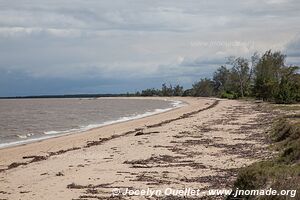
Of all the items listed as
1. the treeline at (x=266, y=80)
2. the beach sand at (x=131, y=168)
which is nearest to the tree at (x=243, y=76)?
the treeline at (x=266, y=80)

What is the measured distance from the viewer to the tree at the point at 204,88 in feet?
518

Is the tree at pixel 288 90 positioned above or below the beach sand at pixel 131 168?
above

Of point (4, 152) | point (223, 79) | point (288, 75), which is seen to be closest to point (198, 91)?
point (223, 79)

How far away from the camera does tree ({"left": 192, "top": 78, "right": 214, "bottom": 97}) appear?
158m

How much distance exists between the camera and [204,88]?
160625 mm

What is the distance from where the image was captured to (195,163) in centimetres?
1504

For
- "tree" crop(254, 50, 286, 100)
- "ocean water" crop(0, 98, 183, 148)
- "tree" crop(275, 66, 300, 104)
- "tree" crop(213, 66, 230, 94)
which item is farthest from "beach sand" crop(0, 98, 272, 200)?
"tree" crop(213, 66, 230, 94)

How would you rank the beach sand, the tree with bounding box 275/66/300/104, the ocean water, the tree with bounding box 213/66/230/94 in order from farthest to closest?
the tree with bounding box 213/66/230/94
the tree with bounding box 275/66/300/104
the ocean water
the beach sand

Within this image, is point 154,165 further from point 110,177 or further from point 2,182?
point 2,182

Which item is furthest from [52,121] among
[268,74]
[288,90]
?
[268,74]

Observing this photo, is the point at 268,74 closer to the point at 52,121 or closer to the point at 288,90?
the point at 288,90

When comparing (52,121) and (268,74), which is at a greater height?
(268,74)

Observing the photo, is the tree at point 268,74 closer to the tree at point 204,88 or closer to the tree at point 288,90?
the tree at point 288,90

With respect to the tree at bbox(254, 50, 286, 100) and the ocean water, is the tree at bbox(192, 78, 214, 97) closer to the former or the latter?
the tree at bbox(254, 50, 286, 100)
